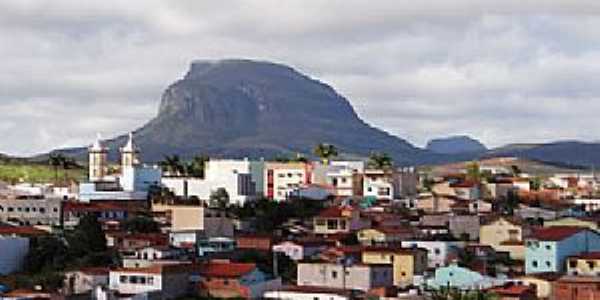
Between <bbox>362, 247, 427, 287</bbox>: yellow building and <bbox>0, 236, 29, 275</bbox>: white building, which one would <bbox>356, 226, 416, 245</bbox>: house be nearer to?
<bbox>362, 247, 427, 287</bbox>: yellow building

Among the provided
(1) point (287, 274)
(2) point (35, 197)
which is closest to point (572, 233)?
(1) point (287, 274)

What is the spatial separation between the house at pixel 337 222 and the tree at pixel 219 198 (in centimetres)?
967

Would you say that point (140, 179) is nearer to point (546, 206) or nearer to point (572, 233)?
point (546, 206)

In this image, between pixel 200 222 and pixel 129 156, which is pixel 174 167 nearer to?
pixel 129 156

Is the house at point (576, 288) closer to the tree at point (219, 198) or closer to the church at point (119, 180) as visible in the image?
the tree at point (219, 198)

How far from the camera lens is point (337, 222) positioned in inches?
2275

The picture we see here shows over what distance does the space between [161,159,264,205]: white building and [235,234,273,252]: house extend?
19.8 metres

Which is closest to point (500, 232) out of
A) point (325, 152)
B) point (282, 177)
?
point (282, 177)

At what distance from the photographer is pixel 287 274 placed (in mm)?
46406

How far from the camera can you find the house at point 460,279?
4044 centimetres

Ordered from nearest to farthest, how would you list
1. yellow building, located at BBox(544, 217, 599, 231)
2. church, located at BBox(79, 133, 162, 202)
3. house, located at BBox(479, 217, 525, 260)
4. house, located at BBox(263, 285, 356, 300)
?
1. house, located at BBox(263, 285, 356, 300)
2. house, located at BBox(479, 217, 525, 260)
3. yellow building, located at BBox(544, 217, 599, 231)
4. church, located at BBox(79, 133, 162, 202)

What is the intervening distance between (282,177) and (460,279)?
3940cm

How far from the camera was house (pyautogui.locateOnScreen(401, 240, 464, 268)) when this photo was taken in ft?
159

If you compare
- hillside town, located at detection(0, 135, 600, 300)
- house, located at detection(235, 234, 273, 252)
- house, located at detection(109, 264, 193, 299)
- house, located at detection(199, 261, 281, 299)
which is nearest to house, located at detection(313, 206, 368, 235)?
hillside town, located at detection(0, 135, 600, 300)
